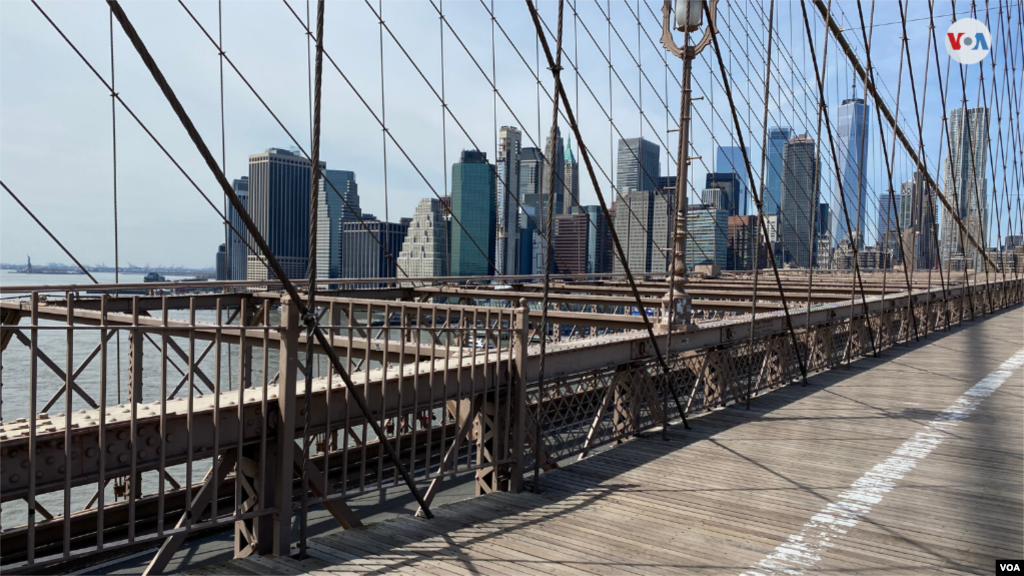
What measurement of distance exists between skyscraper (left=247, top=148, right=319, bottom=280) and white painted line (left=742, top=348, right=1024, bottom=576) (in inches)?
737

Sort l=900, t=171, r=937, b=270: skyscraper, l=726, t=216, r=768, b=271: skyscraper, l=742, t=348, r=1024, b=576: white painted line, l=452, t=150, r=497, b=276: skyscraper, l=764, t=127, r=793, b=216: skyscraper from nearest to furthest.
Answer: l=742, t=348, r=1024, b=576: white painted line → l=900, t=171, r=937, b=270: skyscraper → l=726, t=216, r=768, b=271: skyscraper → l=764, t=127, r=793, b=216: skyscraper → l=452, t=150, r=497, b=276: skyscraper

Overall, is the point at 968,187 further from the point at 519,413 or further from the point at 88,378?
the point at 88,378

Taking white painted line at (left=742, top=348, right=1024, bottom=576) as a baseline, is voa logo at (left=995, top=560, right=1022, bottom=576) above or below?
below

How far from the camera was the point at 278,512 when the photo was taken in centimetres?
369

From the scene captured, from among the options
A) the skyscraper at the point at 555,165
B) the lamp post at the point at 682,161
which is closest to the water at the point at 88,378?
the skyscraper at the point at 555,165

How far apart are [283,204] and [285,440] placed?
67.4 ft

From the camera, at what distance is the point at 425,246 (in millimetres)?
24484

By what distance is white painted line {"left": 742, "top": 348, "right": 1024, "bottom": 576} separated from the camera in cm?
371

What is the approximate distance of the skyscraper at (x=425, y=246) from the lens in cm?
2381

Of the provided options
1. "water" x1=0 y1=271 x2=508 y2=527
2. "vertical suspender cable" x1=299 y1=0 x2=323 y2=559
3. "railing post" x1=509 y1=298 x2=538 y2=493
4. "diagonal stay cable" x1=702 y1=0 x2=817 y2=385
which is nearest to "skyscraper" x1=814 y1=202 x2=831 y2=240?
"diagonal stay cable" x1=702 y1=0 x2=817 y2=385

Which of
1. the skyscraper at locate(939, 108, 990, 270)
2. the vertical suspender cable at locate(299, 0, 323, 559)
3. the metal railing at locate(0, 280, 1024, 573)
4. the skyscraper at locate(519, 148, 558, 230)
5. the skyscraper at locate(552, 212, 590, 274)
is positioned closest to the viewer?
the metal railing at locate(0, 280, 1024, 573)

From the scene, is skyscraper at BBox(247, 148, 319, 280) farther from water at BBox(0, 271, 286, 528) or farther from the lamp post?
the lamp post

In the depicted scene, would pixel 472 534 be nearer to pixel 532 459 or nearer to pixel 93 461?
pixel 532 459

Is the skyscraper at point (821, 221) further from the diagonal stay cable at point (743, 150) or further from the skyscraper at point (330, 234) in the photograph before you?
the skyscraper at point (330, 234)
